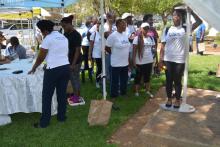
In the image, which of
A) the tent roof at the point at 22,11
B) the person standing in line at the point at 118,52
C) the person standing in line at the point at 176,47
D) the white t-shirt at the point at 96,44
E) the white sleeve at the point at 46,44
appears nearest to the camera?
the white sleeve at the point at 46,44

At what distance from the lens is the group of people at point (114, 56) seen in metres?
5.55

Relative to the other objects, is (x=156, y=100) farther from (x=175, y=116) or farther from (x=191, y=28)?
(x=191, y=28)

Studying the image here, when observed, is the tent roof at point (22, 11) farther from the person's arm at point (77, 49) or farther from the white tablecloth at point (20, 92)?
the white tablecloth at point (20, 92)

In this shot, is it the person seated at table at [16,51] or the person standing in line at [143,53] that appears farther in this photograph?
the person seated at table at [16,51]

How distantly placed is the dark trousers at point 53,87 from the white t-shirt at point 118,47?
4.81 feet

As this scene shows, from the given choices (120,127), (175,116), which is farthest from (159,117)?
(120,127)

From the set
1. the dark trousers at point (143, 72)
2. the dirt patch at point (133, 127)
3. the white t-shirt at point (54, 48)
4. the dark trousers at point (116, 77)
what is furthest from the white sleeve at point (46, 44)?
the dark trousers at point (143, 72)

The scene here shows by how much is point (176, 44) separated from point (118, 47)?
1.31 meters

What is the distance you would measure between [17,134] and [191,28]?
A: 11.7 ft

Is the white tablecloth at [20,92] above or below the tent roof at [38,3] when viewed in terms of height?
below

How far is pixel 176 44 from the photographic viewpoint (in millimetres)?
6148

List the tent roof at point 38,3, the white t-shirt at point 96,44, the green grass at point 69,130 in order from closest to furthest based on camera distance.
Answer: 1. the green grass at point 69,130
2. the tent roof at point 38,3
3. the white t-shirt at point 96,44

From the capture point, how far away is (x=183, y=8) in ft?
19.9

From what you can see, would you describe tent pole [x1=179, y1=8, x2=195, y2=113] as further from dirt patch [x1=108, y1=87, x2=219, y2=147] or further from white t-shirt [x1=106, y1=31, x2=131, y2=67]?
white t-shirt [x1=106, y1=31, x2=131, y2=67]
